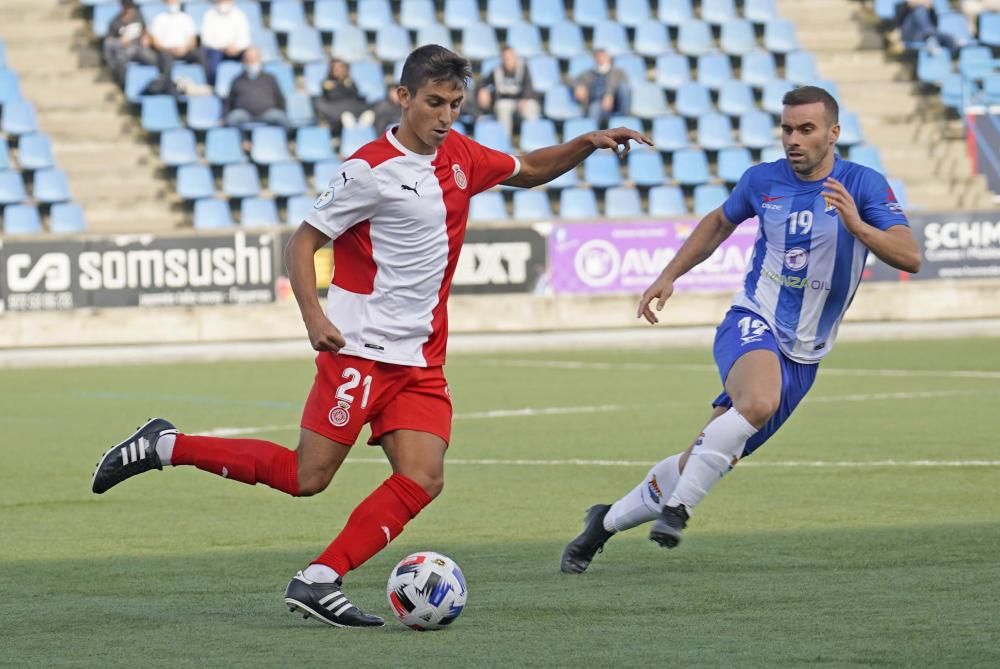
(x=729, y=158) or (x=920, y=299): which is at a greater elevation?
(x=729, y=158)

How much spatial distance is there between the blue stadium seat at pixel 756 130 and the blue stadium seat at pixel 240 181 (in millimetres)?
7511

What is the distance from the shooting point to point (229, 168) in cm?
2508

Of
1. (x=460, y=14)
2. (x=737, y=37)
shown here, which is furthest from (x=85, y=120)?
(x=737, y=37)

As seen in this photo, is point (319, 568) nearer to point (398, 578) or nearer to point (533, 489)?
point (398, 578)

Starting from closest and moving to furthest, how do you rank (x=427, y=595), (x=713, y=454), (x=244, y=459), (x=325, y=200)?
(x=427, y=595), (x=325, y=200), (x=244, y=459), (x=713, y=454)

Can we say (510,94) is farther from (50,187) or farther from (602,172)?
(50,187)

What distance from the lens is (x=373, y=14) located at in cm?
2745

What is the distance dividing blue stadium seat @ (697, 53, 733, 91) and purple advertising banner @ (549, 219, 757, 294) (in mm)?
5092

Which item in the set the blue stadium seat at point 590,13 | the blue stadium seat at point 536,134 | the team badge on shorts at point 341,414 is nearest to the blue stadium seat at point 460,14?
the blue stadium seat at point 590,13

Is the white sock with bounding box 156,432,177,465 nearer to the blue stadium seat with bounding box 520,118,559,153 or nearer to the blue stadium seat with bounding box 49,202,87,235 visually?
the blue stadium seat with bounding box 49,202,87,235

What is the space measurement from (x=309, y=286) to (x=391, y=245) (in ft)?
1.15

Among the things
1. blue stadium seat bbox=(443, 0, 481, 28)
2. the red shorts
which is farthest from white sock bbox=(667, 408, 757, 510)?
blue stadium seat bbox=(443, 0, 481, 28)

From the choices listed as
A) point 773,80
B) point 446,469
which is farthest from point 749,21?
point 446,469

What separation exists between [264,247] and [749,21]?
34.0 feet
